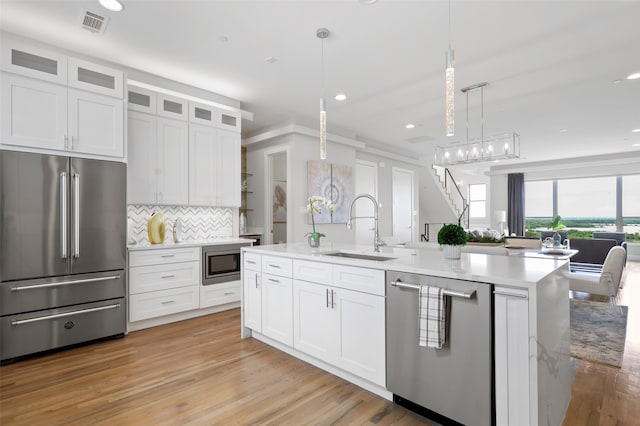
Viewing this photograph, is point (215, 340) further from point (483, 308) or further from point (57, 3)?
point (57, 3)

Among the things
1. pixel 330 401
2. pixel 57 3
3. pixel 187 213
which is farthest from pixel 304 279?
pixel 57 3

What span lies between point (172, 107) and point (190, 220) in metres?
1.49

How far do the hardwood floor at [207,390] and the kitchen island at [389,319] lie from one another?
176mm

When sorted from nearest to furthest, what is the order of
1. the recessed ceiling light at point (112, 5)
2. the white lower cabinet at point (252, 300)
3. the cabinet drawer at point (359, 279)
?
the cabinet drawer at point (359, 279) → the recessed ceiling light at point (112, 5) → the white lower cabinet at point (252, 300)

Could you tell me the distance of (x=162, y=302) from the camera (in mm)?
3762

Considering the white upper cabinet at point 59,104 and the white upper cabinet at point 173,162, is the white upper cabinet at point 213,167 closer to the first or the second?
the white upper cabinet at point 173,162

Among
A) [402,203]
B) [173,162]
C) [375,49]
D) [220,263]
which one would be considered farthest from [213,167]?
[402,203]

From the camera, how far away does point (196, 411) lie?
2070 millimetres

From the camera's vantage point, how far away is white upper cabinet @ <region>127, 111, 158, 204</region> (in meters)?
3.79

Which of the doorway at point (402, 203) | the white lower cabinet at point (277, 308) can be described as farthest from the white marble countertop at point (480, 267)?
the doorway at point (402, 203)

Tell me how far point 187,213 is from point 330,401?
327 cm

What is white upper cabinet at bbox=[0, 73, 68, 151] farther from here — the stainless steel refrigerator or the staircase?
the staircase

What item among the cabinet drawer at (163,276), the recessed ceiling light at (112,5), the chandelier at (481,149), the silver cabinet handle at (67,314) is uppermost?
the recessed ceiling light at (112,5)

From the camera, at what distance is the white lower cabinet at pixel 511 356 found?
1554 mm
